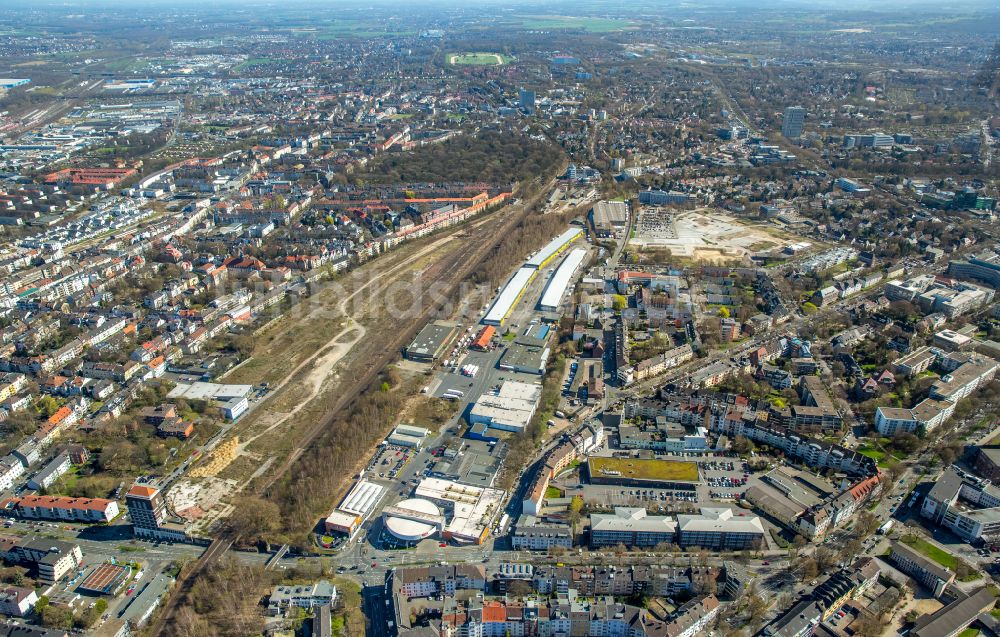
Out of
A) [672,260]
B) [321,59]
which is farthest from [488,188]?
[321,59]

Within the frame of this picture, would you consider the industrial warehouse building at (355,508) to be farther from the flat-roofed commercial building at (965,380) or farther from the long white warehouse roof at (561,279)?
the flat-roofed commercial building at (965,380)

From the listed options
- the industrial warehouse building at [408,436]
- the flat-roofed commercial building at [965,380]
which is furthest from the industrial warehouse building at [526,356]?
the flat-roofed commercial building at [965,380]

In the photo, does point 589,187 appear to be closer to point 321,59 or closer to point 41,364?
point 41,364

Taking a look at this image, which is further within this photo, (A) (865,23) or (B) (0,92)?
(A) (865,23)

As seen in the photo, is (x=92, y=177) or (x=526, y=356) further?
(x=92, y=177)

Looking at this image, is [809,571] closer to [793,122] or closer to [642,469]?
[642,469]

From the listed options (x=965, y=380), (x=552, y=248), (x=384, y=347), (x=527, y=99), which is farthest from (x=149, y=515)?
(x=527, y=99)
